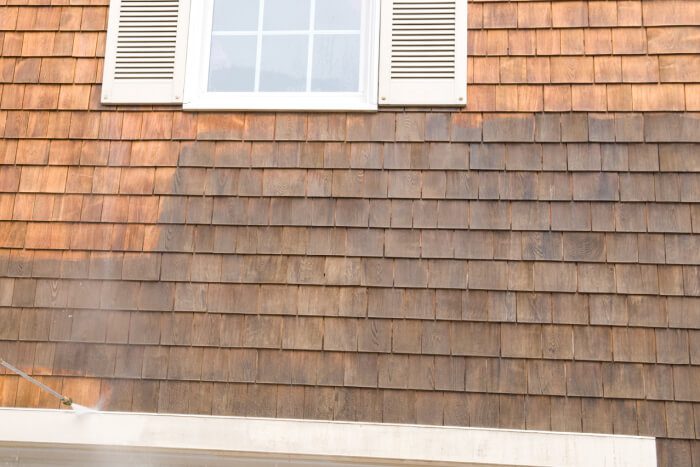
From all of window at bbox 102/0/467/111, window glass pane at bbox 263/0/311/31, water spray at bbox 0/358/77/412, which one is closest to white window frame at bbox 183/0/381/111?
window at bbox 102/0/467/111

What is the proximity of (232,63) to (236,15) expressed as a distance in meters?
0.30

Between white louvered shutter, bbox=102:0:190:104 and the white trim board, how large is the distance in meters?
1.76

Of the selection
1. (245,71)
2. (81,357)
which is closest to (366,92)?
(245,71)

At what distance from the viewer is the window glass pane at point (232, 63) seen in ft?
14.8

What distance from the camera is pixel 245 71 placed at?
4535mm

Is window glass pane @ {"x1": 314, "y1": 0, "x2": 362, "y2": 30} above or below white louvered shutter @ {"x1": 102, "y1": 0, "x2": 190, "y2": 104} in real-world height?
above

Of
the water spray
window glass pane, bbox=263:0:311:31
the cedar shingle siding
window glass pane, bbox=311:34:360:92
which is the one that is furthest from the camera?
window glass pane, bbox=263:0:311:31

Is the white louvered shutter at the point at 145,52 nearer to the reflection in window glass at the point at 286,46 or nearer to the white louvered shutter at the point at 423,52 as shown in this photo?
the reflection in window glass at the point at 286,46

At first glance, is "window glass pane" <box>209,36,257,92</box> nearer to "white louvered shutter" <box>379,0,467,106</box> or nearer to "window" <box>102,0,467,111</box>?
"window" <box>102,0,467,111</box>

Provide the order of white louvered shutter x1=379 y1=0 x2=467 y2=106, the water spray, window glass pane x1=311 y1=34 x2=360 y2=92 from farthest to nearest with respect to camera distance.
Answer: window glass pane x1=311 y1=34 x2=360 y2=92, white louvered shutter x1=379 y1=0 x2=467 y2=106, the water spray

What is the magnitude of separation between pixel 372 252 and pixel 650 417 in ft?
5.20

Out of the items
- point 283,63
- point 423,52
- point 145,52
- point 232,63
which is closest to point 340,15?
point 283,63

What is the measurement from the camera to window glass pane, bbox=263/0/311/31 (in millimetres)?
4574

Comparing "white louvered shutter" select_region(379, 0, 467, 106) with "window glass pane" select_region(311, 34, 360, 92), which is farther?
"window glass pane" select_region(311, 34, 360, 92)
